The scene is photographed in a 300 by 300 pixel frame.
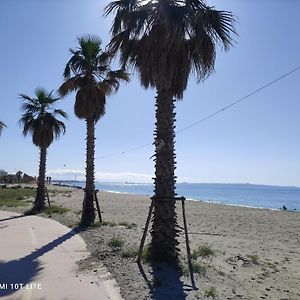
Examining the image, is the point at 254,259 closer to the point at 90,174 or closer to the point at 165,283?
the point at 165,283

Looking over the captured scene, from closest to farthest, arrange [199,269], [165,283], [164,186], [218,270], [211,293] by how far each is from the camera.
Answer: [211,293] → [165,283] → [199,269] → [218,270] → [164,186]

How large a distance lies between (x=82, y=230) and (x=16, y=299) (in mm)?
9813

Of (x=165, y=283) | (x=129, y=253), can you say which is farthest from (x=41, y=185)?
(x=165, y=283)

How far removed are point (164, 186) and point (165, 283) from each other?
2.67 meters

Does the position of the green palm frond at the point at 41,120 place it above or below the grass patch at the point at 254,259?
above

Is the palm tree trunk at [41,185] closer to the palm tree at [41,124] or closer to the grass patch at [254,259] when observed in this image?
the palm tree at [41,124]

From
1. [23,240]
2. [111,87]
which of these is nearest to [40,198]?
[111,87]

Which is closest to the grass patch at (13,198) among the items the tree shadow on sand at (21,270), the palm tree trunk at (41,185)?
the palm tree trunk at (41,185)

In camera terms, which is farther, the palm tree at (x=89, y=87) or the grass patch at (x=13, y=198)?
the grass patch at (x=13, y=198)

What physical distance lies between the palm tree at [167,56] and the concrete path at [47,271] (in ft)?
6.64

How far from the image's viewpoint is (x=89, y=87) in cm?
1961

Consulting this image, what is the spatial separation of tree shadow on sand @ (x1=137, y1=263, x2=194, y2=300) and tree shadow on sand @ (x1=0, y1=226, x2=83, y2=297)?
242 cm

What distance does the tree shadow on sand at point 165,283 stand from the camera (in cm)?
774

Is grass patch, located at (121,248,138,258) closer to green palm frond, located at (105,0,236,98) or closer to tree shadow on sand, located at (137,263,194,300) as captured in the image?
tree shadow on sand, located at (137,263,194,300)
